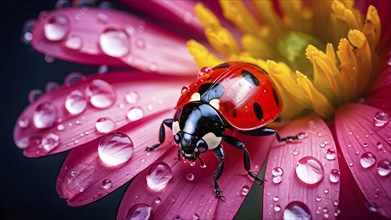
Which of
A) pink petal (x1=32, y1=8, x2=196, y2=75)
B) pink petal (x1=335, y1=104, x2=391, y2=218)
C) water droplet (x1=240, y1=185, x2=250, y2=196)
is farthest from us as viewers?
pink petal (x1=32, y1=8, x2=196, y2=75)

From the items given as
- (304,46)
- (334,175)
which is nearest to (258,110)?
(334,175)

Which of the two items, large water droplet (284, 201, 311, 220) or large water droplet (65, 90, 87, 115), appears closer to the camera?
large water droplet (284, 201, 311, 220)

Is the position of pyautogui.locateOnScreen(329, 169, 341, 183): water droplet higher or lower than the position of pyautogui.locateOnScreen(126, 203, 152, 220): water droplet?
higher

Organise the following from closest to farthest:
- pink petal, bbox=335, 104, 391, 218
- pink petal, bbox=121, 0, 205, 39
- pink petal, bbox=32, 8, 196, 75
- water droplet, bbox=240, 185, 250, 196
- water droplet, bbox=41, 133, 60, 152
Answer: pink petal, bbox=335, 104, 391, 218 → water droplet, bbox=240, 185, 250, 196 → water droplet, bbox=41, 133, 60, 152 → pink petal, bbox=32, 8, 196, 75 → pink petal, bbox=121, 0, 205, 39

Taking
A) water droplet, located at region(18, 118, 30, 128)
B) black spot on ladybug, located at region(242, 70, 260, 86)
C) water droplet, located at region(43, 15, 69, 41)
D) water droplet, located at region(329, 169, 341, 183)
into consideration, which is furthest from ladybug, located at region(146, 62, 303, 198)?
water droplet, located at region(43, 15, 69, 41)

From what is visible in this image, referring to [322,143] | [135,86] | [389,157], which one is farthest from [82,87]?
[389,157]

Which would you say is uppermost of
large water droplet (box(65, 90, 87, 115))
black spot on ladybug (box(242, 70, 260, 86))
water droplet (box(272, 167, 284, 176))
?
black spot on ladybug (box(242, 70, 260, 86))

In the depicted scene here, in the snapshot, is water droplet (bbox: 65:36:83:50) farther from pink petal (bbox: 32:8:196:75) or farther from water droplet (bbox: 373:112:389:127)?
water droplet (bbox: 373:112:389:127)
